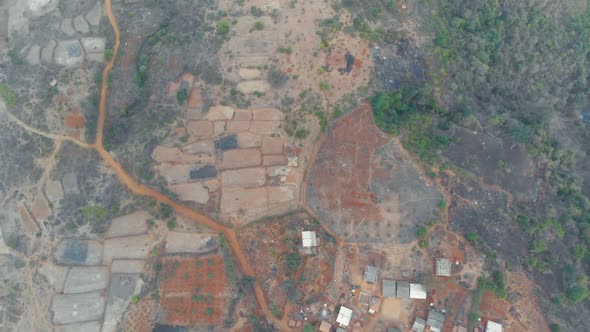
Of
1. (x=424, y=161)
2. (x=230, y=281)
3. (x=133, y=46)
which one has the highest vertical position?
(x=133, y=46)

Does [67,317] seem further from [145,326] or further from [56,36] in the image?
[56,36]

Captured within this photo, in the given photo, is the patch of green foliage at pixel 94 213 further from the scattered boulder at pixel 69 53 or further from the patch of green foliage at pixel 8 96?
the scattered boulder at pixel 69 53

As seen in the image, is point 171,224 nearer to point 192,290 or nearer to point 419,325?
point 192,290

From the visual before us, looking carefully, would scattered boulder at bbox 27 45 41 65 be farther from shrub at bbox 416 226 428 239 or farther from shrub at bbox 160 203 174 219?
shrub at bbox 416 226 428 239

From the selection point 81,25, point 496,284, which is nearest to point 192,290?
point 496,284

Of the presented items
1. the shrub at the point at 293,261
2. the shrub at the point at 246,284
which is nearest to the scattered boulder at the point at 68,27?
the shrub at the point at 246,284

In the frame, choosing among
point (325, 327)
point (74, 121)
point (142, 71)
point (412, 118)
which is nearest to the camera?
point (325, 327)

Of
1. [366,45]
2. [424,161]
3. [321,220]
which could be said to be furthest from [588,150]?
[321,220]
